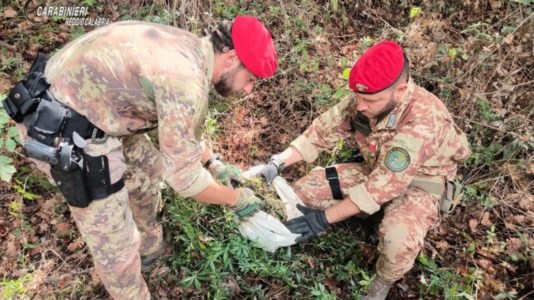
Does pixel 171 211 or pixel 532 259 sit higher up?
pixel 171 211

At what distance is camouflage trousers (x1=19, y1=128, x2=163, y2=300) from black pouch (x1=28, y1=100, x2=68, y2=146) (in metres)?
0.20

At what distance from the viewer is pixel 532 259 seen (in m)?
3.59

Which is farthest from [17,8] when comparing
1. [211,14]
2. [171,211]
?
[171,211]

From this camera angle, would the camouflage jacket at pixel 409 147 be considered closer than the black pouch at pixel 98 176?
No

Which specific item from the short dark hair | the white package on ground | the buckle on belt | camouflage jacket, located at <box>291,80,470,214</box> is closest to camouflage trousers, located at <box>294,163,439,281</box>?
camouflage jacket, located at <box>291,80,470,214</box>

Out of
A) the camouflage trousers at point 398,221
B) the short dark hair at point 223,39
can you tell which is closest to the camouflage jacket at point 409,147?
the camouflage trousers at point 398,221

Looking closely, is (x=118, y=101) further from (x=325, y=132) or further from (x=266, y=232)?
(x=325, y=132)

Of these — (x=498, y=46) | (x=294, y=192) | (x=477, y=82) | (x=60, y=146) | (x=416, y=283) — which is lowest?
(x=416, y=283)

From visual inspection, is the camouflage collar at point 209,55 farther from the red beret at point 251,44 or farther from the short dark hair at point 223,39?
the red beret at point 251,44

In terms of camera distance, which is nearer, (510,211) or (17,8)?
(510,211)

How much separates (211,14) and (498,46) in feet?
10.1

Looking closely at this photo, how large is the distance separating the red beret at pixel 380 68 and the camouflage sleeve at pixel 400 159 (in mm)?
401

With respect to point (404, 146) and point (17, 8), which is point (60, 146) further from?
point (17, 8)

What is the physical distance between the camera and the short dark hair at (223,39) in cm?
248
